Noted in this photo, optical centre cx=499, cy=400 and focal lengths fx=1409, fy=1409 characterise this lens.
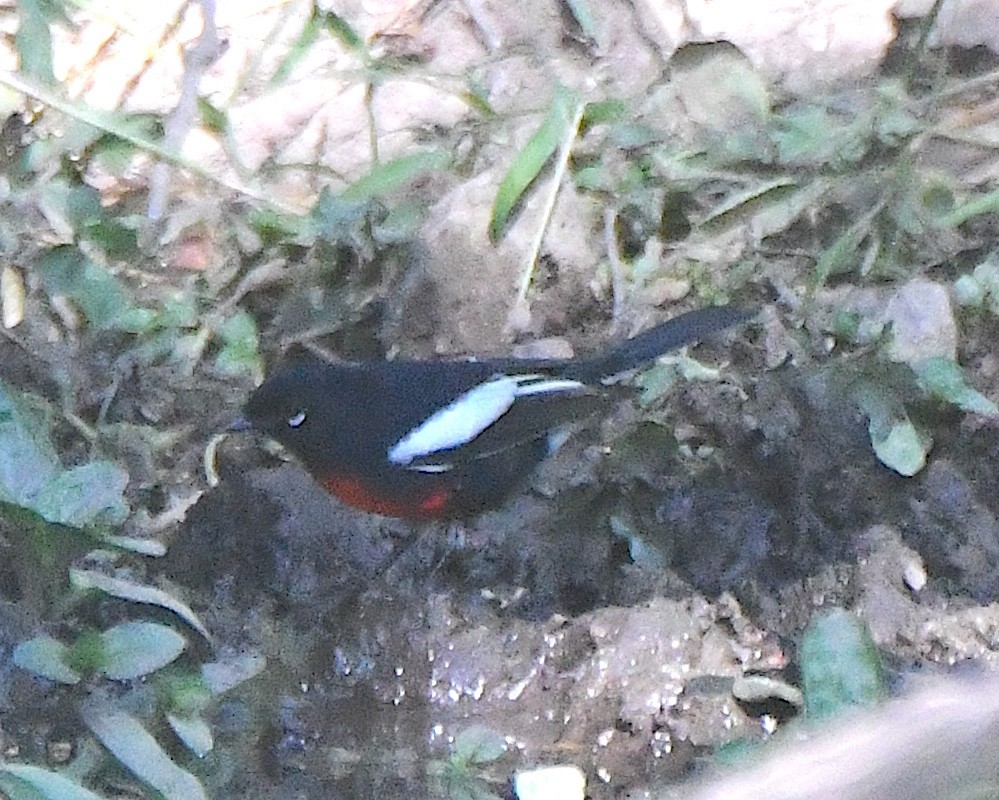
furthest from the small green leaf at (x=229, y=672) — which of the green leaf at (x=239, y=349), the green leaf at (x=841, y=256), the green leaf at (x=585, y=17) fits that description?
the green leaf at (x=585, y=17)

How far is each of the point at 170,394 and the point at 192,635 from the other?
657 mm

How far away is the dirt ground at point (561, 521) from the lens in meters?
2.22

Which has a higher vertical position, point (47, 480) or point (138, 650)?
point (47, 480)

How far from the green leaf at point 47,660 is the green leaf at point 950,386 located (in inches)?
55.8

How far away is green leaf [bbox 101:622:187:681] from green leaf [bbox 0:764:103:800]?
195 mm

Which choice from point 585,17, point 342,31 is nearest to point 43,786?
point 342,31

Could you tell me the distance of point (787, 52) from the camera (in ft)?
11.2

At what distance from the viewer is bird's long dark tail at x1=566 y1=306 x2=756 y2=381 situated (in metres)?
2.50

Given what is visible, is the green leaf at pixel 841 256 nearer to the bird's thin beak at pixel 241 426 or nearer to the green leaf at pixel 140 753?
the bird's thin beak at pixel 241 426

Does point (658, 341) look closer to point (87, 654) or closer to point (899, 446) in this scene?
point (899, 446)

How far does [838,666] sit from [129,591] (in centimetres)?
102

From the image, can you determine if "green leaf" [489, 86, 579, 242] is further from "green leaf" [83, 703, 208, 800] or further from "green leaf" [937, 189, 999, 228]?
"green leaf" [83, 703, 208, 800]

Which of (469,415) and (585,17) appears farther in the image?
(585,17)

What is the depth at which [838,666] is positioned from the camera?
1.81m
